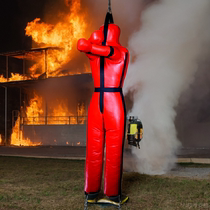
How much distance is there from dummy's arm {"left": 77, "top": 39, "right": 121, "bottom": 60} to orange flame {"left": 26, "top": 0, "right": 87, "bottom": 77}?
14.8 m

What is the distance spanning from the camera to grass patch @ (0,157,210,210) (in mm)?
4176

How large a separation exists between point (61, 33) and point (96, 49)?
52.4 ft

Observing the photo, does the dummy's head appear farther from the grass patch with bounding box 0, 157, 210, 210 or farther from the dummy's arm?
the grass patch with bounding box 0, 157, 210, 210

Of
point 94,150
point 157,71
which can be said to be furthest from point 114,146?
point 157,71

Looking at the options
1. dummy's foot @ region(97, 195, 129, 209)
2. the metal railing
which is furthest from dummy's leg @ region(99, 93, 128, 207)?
the metal railing

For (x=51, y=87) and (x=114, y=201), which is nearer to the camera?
(x=114, y=201)

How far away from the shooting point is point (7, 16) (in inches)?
849

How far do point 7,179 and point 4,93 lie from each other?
44.9 feet

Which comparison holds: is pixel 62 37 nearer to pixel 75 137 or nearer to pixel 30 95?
pixel 30 95

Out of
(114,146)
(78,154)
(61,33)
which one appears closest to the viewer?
(114,146)

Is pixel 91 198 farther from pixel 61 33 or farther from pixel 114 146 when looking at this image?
pixel 61 33

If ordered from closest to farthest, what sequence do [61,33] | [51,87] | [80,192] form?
[80,192]
[51,87]
[61,33]

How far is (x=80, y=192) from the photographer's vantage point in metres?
4.95

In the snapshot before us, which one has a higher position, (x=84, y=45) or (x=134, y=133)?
(x=84, y=45)
